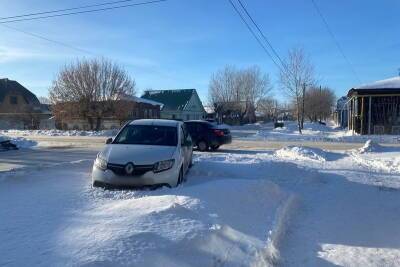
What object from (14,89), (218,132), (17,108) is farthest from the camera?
(14,89)

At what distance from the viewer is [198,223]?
6039mm

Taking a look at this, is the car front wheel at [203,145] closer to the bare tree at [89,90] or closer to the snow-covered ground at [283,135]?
the snow-covered ground at [283,135]

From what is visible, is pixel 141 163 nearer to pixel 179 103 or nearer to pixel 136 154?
pixel 136 154

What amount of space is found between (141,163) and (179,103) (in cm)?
6311

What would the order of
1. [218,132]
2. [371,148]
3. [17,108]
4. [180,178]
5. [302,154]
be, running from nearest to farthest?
[180,178] → [302,154] → [371,148] → [218,132] → [17,108]

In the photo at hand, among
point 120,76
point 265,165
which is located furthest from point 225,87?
point 265,165

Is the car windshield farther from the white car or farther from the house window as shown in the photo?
the house window

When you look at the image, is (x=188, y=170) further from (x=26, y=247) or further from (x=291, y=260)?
(x=26, y=247)

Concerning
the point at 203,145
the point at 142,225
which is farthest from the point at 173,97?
the point at 142,225

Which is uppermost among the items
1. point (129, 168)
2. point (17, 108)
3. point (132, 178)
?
point (17, 108)

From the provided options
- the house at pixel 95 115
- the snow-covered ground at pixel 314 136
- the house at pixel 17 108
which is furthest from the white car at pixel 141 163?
the house at pixel 17 108

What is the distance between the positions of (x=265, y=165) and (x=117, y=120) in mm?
35123

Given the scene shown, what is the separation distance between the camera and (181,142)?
1059 centimetres

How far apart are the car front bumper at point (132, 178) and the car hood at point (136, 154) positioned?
0.84ft
